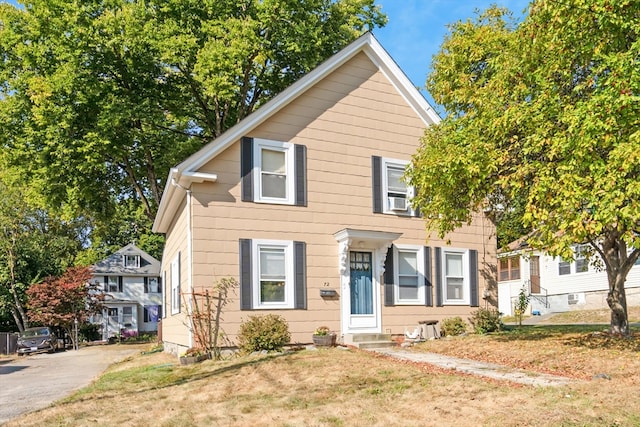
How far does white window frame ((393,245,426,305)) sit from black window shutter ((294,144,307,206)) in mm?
3136

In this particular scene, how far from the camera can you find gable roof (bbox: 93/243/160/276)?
45.9m

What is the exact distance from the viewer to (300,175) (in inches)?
606

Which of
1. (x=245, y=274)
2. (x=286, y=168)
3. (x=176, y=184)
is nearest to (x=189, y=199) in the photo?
(x=176, y=184)

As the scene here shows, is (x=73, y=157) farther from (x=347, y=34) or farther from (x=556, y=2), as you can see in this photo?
(x=556, y=2)

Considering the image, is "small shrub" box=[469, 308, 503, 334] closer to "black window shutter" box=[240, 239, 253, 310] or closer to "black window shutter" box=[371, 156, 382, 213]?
"black window shutter" box=[371, 156, 382, 213]

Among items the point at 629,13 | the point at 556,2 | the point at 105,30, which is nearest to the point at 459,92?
the point at 556,2

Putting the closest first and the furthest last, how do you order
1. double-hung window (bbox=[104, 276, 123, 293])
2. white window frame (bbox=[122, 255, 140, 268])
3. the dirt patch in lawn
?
the dirt patch in lawn < double-hung window (bbox=[104, 276, 123, 293]) < white window frame (bbox=[122, 255, 140, 268])

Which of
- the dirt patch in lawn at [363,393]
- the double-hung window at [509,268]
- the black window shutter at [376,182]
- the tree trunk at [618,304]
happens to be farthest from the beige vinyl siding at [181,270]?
the double-hung window at [509,268]

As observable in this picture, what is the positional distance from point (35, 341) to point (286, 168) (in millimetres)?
21021

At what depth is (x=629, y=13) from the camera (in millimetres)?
10039

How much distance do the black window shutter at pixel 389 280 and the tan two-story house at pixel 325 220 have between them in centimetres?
3

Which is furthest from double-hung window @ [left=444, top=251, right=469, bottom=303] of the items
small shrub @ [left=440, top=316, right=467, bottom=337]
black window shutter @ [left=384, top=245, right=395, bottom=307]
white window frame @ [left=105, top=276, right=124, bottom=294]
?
white window frame @ [left=105, top=276, right=124, bottom=294]

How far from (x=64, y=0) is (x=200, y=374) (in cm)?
1518

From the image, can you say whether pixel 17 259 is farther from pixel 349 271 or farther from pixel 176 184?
pixel 349 271
